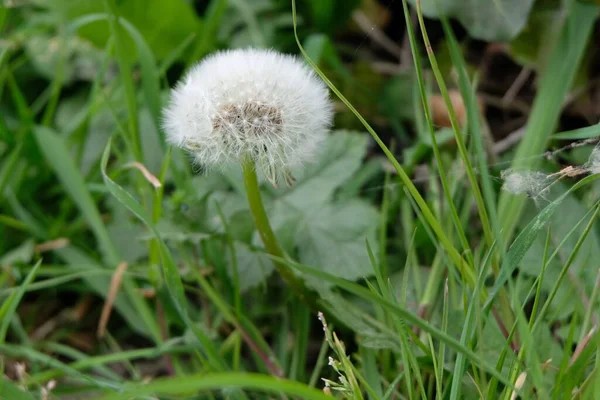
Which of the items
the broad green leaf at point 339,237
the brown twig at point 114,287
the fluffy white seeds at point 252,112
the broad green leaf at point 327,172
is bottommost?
the brown twig at point 114,287

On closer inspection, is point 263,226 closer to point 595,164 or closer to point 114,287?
point 114,287

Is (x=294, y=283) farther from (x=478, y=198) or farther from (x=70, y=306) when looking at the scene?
(x=70, y=306)

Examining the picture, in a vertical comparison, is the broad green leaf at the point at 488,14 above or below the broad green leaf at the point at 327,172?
above

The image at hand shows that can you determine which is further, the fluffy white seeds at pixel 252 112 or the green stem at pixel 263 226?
the green stem at pixel 263 226

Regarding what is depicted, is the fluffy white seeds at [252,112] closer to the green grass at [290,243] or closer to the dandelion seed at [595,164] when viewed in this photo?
the green grass at [290,243]

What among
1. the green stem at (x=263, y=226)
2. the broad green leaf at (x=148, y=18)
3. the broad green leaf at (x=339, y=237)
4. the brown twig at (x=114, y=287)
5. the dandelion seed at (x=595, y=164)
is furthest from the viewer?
the broad green leaf at (x=148, y=18)

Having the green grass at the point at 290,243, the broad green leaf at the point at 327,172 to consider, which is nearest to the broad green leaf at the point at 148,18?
the green grass at the point at 290,243

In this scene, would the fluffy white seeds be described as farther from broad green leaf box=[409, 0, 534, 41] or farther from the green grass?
broad green leaf box=[409, 0, 534, 41]

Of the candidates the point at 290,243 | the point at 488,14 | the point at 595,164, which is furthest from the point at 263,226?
the point at 488,14
